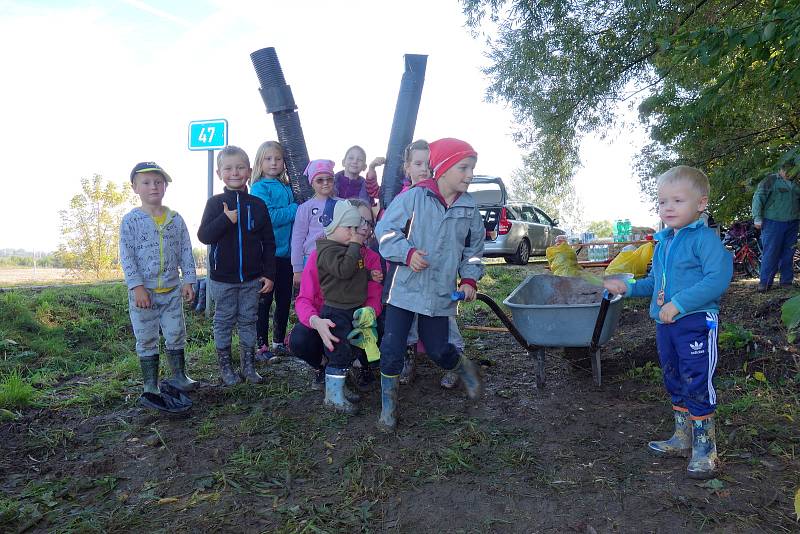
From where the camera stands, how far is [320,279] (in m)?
3.79

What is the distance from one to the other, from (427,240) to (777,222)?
7.24m

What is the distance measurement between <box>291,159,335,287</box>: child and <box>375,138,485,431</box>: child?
1117 mm

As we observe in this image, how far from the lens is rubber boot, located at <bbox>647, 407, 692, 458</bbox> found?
9.78ft

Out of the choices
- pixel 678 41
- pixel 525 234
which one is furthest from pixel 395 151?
pixel 525 234

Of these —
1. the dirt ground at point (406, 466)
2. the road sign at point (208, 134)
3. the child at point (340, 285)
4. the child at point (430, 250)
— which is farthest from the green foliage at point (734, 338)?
the road sign at point (208, 134)

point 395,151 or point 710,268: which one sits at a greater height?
point 395,151

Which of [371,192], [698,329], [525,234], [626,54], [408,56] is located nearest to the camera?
[698,329]

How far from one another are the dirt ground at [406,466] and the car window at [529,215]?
11.5m

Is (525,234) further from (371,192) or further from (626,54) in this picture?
(371,192)

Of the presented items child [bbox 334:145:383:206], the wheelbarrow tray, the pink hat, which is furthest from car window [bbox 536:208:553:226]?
the wheelbarrow tray

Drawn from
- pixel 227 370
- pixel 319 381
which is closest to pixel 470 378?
pixel 319 381

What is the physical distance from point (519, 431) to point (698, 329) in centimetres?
116

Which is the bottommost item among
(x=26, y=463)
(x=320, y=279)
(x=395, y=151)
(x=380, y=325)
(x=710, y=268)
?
(x=26, y=463)

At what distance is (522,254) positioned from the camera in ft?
49.1
